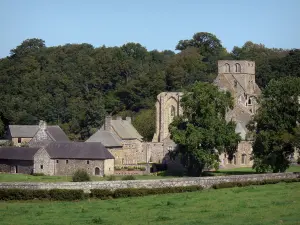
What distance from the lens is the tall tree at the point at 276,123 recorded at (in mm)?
51344

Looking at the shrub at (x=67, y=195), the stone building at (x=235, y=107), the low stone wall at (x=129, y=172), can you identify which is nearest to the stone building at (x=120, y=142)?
the stone building at (x=235, y=107)

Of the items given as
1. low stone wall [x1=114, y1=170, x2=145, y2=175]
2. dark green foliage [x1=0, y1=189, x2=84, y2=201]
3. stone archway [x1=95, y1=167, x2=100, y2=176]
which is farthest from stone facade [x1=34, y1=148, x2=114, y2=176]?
dark green foliage [x1=0, y1=189, x2=84, y2=201]

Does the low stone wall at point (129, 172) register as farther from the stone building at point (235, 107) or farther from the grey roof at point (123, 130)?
the grey roof at point (123, 130)

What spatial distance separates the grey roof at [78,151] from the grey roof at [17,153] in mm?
1807

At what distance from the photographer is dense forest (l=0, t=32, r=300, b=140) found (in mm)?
102869

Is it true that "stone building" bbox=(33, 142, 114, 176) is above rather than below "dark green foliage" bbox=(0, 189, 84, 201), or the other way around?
above

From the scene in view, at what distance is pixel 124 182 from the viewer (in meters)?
40.4

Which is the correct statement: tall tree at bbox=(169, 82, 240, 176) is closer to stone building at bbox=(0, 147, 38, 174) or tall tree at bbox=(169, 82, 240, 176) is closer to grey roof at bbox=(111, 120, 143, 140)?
stone building at bbox=(0, 147, 38, 174)

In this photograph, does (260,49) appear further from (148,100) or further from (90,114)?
(90,114)

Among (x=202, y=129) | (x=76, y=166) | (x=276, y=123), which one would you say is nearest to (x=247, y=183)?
(x=276, y=123)

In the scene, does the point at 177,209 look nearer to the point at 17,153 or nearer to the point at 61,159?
the point at 61,159

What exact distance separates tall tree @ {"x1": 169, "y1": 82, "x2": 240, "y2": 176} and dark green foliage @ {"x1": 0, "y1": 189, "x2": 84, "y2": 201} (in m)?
19.5

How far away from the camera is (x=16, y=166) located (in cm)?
6688

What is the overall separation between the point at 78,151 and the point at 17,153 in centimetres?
697
